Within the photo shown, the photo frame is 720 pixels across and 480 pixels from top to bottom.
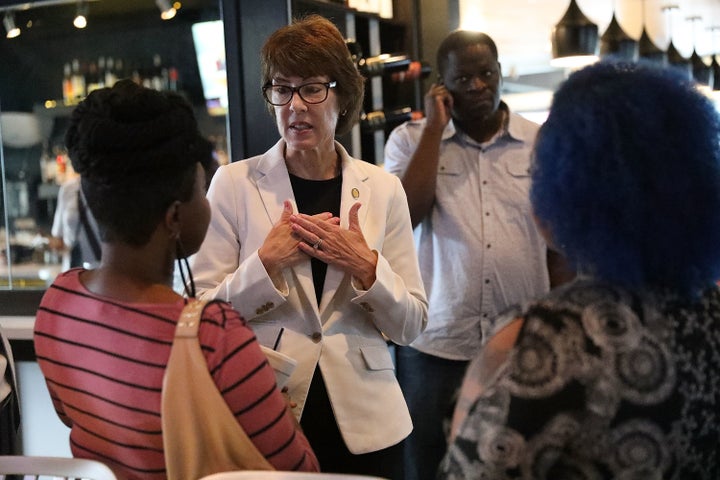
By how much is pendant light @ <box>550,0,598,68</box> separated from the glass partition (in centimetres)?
182

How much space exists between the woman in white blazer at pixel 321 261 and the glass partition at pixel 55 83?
5.49 feet

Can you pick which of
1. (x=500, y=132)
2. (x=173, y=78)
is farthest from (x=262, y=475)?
(x=173, y=78)

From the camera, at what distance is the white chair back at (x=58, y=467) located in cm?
128

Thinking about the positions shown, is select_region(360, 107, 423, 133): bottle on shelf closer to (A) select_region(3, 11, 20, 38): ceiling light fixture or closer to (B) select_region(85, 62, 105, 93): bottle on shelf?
(B) select_region(85, 62, 105, 93): bottle on shelf

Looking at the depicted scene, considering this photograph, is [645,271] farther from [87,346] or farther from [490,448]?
[87,346]

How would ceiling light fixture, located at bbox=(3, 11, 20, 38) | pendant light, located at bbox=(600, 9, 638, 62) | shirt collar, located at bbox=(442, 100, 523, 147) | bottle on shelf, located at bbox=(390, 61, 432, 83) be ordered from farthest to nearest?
pendant light, located at bbox=(600, 9, 638, 62), ceiling light fixture, located at bbox=(3, 11, 20, 38), bottle on shelf, located at bbox=(390, 61, 432, 83), shirt collar, located at bbox=(442, 100, 523, 147)

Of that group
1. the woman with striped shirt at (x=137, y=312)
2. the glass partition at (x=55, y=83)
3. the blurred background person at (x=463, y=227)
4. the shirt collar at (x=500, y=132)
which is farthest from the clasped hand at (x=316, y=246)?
the glass partition at (x=55, y=83)

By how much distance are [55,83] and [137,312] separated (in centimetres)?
312

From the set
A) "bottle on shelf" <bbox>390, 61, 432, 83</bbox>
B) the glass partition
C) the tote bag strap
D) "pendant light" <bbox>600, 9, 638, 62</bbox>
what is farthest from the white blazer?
"pendant light" <bbox>600, 9, 638, 62</bbox>

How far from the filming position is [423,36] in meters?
3.85

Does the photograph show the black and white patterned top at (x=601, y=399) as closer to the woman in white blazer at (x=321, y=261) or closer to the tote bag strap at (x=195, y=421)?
the tote bag strap at (x=195, y=421)

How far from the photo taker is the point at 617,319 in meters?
1.12

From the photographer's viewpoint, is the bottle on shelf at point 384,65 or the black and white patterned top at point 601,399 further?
the bottle on shelf at point 384,65

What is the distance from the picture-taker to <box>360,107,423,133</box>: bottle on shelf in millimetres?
3396
